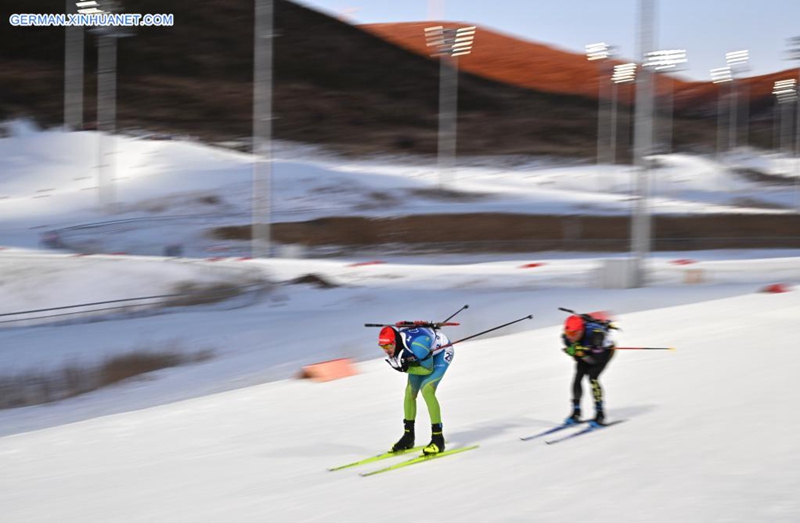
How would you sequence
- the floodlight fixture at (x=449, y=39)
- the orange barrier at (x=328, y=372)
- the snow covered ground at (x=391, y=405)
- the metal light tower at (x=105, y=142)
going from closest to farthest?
the snow covered ground at (x=391, y=405) → the orange barrier at (x=328, y=372) → the metal light tower at (x=105, y=142) → the floodlight fixture at (x=449, y=39)

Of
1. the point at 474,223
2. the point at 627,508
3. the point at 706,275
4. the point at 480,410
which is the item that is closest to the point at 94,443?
the point at 480,410

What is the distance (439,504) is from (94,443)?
5.52m

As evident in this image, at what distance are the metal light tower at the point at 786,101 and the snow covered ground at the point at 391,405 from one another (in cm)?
5170

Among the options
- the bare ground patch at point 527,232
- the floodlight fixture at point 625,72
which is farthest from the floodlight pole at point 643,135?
the floodlight fixture at point 625,72

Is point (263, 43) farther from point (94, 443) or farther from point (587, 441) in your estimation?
point (587, 441)

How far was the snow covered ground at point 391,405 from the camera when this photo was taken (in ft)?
26.4

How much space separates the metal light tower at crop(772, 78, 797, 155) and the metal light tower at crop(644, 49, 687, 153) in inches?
375

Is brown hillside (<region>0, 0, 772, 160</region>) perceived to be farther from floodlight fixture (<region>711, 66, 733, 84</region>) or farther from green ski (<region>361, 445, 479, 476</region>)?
green ski (<region>361, 445, 479, 476</region>)

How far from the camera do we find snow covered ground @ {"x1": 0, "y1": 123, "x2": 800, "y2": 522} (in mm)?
8047

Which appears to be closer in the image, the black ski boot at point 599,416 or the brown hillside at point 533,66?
the black ski boot at point 599,416

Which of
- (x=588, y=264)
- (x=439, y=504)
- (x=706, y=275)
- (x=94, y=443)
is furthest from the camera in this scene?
(x=588, y=264)

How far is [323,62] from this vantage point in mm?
117875

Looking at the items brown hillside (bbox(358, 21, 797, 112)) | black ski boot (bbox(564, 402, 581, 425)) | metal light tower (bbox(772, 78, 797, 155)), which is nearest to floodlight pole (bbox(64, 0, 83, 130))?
brown hillside (bbox(358, 21, 797, 112))

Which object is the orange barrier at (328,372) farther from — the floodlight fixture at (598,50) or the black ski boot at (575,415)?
the floodlight fixture at (598,50)
